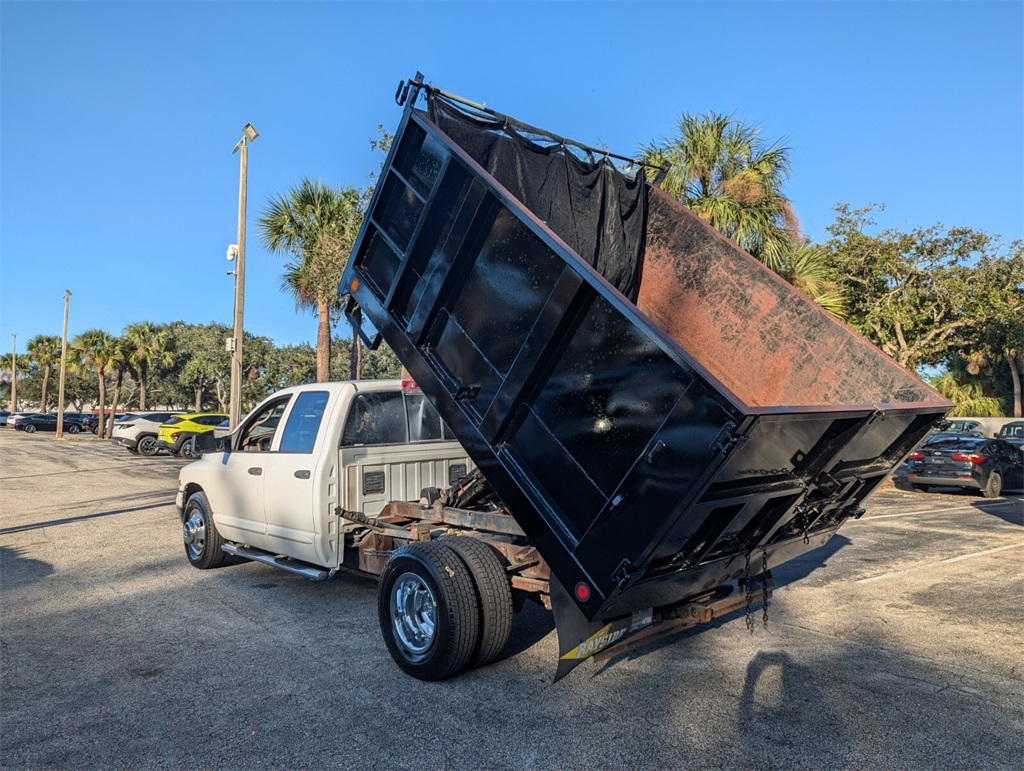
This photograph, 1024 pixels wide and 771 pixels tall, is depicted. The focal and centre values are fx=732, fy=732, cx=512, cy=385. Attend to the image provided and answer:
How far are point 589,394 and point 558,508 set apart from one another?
636mm

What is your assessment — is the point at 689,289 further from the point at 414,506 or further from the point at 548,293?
the point at 414,506

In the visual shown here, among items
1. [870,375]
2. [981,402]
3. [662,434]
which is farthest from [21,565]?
[981,402]

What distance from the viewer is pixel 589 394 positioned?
3539 mm

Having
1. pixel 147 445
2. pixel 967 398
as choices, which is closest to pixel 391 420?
pixel 147 445

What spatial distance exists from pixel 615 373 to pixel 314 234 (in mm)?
16770

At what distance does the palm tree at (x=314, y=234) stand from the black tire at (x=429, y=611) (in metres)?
14.2

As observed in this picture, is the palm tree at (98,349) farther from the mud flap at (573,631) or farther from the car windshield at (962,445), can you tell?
the mud flap at (573,631)

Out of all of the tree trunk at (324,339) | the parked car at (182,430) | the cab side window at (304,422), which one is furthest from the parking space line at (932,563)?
the parked car at (182,430)

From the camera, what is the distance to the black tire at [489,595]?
4367mm

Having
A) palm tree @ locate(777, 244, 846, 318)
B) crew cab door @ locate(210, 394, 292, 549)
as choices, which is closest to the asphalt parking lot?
crew cab door @ locate(210, 394, 292, 549)

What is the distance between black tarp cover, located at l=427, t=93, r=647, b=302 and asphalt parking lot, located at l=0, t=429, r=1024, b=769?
296 cm

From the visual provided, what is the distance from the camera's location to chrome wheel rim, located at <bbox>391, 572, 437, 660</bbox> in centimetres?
458

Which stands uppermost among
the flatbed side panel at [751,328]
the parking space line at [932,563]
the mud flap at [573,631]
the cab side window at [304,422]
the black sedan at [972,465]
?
the flatbed side panel at [751,328]

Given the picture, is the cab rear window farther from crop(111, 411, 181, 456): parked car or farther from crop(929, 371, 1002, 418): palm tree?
crop(929, 371, 1002, 418): palm tree
